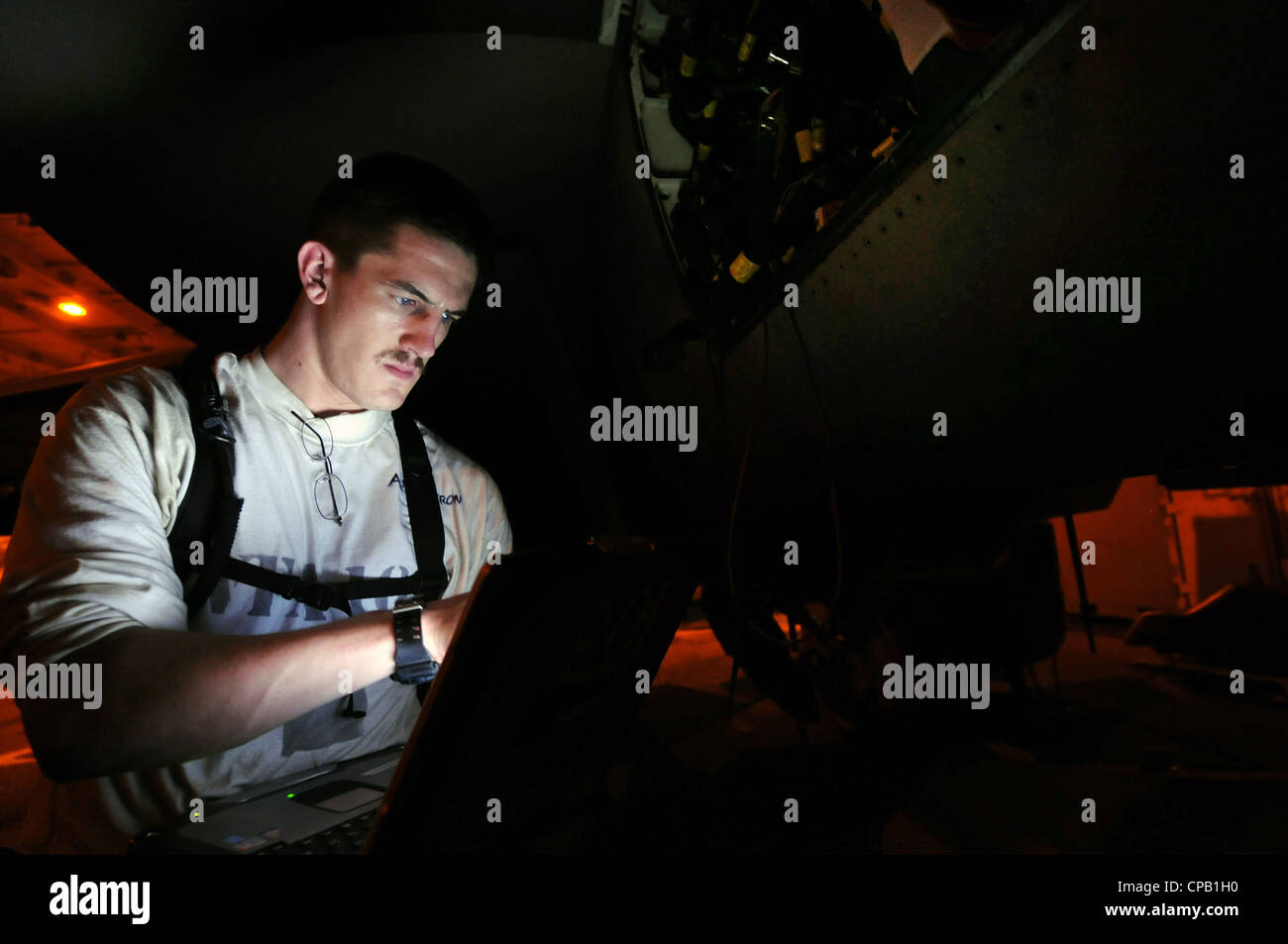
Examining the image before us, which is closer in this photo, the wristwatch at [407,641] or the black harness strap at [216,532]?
the wristwatch at [407,641]

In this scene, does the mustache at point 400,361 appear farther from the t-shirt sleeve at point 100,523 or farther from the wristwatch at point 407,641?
Result: the wristwatch at point 407,641

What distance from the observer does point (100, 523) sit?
87 cm

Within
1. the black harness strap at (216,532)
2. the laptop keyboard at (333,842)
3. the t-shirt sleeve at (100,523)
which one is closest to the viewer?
the laptop keyboard at (333,842)

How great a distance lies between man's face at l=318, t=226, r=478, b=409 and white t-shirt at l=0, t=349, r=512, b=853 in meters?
0.11

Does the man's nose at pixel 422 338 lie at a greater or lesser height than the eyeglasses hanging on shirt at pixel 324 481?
greater

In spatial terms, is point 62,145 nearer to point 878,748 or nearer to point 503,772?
point 503,772

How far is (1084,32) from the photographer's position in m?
0.84

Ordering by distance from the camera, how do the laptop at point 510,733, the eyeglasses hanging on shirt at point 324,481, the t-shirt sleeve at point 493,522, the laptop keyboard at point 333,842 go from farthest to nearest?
the t-shirt sleeve at point 493,522, the eyeglasses hanging on shirt at point 324,481, the laptop keyboard at point 333,842, the laptop at point 510,733

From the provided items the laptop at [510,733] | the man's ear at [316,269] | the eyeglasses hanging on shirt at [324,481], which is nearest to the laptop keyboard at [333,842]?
the laptop at [510,733]

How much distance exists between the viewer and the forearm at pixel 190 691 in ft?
2.30

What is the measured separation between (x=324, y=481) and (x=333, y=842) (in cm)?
86

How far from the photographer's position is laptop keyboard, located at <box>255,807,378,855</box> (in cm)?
64
